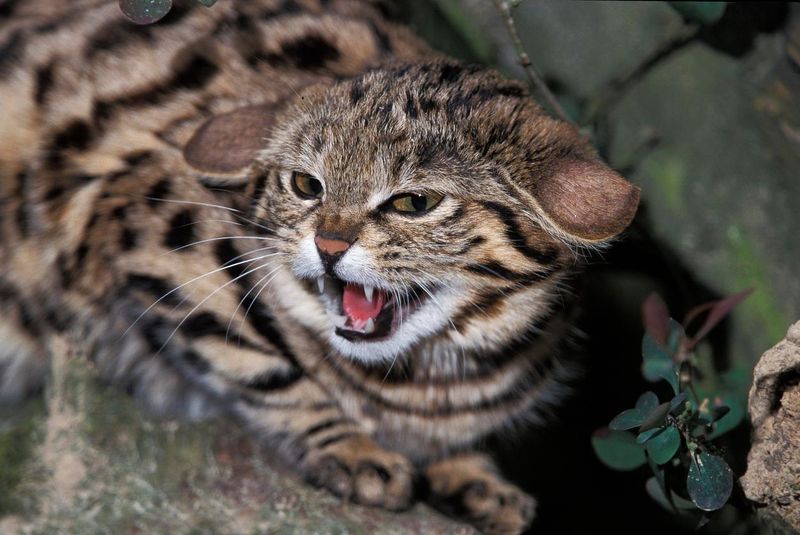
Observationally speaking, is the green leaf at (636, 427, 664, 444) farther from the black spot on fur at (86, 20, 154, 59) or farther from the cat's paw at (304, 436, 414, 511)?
the black spot on fur at (86, 20, 154, 59)

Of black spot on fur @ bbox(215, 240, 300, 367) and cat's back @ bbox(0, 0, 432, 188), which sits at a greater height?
cat's back @ bbox(0, 0, 432, 188)

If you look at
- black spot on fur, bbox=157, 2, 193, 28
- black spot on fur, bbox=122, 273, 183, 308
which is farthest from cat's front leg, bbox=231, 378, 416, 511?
black spot on fur, bbox=157, 2, 193, 28

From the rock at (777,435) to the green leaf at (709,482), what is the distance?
83mm

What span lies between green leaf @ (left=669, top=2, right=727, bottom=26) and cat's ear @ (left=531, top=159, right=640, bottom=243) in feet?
4.08

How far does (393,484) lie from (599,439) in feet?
1.88

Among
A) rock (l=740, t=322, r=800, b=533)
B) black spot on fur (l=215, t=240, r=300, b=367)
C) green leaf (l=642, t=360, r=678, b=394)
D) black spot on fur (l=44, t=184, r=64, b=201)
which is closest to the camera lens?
rock (l=740, t=322, r=800, b=533)

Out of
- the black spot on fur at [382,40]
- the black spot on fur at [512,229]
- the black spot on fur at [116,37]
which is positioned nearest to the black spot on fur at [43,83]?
the black spot on fur at [116,37]

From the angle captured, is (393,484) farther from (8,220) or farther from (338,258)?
(8,220)

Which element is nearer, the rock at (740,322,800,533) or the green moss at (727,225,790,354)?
the rock at (740,322,800,533)

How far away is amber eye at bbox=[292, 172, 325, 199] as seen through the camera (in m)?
2.26

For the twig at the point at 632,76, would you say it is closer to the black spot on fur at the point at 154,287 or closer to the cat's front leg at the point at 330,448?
the cat's front leg at the point at 330,448

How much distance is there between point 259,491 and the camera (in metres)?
2.76

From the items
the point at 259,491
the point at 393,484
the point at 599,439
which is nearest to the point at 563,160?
the point at 599,439

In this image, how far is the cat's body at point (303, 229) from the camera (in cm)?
213
